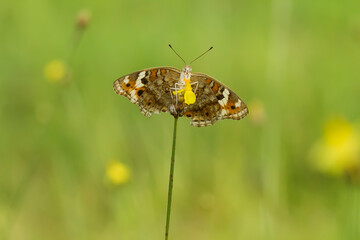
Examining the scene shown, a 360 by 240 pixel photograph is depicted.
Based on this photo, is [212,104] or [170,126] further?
[170,126]

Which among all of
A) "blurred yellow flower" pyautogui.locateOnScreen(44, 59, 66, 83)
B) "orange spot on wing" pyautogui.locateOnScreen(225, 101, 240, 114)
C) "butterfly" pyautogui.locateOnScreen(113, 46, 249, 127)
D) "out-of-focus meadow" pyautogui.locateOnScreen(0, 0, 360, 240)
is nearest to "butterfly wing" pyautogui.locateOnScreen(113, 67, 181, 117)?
"butterfly" pyautogui.locateOnScreen(113, 46, 249, 127)

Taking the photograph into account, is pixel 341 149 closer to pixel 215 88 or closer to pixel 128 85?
pixel 215 88

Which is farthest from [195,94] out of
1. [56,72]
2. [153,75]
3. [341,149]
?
[56,72]

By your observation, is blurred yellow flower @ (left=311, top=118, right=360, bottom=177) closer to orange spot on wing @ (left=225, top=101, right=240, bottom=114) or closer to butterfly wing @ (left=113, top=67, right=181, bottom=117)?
orange spot on wing @ (left=225, top=101, right=240, bottom=114)

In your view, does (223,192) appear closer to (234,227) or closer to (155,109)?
(234,227)

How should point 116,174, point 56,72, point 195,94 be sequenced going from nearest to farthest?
point 195,94 → point 116,174 → point 56,72

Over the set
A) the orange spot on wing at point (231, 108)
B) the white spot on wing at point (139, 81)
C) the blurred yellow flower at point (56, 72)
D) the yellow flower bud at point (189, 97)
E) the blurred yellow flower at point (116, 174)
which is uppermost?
the blurred yellow flower at point (56, 72)

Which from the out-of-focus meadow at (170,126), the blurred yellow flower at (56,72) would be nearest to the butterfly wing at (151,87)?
the out-of-focus meadow at (170,126)

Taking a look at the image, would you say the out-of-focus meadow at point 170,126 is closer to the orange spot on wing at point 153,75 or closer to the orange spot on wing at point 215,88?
the orange spot on wing at point 215,88
